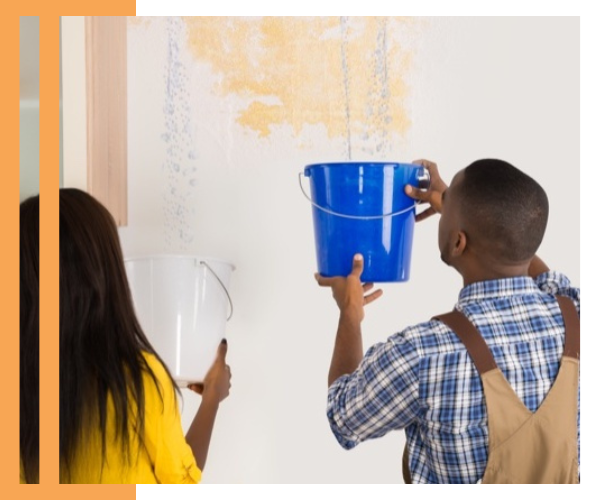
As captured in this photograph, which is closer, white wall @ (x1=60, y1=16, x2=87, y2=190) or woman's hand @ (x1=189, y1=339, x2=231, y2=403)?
white wall @ (x1=60, y1=16, x2=87, y2=190)

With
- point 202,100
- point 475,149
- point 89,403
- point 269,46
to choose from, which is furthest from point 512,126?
point 89,403

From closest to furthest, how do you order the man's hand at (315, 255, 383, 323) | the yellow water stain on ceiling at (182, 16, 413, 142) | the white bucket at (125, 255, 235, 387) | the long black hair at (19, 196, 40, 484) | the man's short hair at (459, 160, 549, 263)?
the long black hair at (19, 196, 40, 484) < the man's short hair at (459, 160, 549, 263) < the man's hand at (315, 255, 383, 323) < the white bucket at (125, 255, 235, 387) < the yellow water stain on ceiling at (182, 16, 413, 142)

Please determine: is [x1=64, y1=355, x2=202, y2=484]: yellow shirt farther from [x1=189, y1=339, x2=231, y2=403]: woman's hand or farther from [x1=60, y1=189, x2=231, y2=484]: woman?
[x1=189, y1=339, x2=231, y2=403]: woman's hand

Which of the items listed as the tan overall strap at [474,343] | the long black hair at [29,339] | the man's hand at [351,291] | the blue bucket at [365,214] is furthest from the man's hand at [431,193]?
the long black hair at [29,339]

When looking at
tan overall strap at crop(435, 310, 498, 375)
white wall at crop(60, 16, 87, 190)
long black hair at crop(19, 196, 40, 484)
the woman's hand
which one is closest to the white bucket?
the woman's hand

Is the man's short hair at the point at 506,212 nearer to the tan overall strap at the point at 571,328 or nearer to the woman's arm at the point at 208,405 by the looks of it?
the tan overall strap at the point at 571,328

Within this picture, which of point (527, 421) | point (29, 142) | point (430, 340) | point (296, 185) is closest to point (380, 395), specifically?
point (430, 340)

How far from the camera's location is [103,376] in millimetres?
1231

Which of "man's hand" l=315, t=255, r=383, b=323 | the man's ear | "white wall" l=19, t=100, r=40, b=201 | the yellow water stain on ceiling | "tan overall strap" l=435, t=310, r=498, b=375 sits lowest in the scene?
"tan overall strap" l=435, t=310, r=498, b=375

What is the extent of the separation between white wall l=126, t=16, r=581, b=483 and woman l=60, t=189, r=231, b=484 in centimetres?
74

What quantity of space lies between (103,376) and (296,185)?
35.0 inches

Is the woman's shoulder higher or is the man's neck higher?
the man's neck

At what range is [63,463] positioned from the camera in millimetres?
1245

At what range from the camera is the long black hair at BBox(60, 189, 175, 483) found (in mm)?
1227
